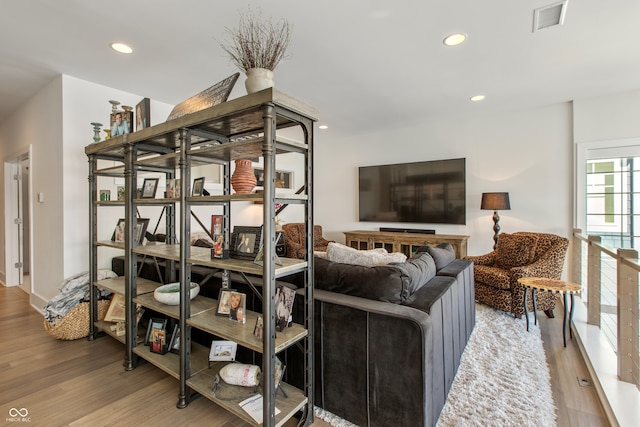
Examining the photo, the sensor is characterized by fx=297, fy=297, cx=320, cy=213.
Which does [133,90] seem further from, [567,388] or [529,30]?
[567,388]

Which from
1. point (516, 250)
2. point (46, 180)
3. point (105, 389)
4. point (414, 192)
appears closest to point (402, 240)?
point (414, 192)

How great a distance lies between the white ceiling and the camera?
6.77ft

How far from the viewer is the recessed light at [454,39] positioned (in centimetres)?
238

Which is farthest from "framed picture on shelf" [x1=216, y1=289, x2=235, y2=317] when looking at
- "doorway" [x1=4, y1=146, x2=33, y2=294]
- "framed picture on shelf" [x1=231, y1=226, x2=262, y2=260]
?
"doorway" [x1=4, y1=146, x2=33, y2=294]

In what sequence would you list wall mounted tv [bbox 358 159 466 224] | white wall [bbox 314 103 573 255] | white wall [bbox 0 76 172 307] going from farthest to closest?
wall mounted tv [bbox 358 159 466 224], white wall [bbox 314 103 573 255], white wall [bbox 0 76 172 307]

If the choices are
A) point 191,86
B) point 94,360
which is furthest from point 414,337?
point 191,86

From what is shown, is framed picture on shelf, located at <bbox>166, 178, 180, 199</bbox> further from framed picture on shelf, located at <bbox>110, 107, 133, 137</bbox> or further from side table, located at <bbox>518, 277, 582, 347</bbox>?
side table, located at <bbox>518, 277, 582, 347</bbox>

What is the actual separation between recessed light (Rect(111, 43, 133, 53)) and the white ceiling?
48mm

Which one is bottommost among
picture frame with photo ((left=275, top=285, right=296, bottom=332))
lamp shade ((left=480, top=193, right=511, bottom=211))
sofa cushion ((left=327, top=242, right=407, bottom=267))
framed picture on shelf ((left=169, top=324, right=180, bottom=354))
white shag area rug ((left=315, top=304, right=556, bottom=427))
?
white shag area rug ((left=315, top=304, right=556, bottom=427))

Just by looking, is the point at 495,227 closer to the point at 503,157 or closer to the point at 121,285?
the point at 503,157

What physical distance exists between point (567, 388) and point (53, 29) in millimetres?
4513

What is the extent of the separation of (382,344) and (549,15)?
2.57m

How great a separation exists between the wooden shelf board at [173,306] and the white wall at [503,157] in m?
3.98

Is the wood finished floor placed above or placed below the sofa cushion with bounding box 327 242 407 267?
below
